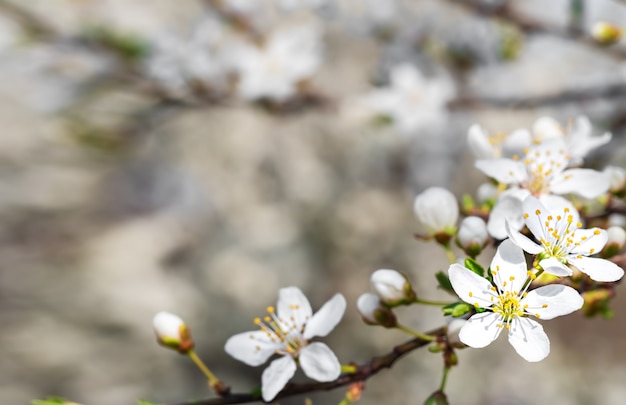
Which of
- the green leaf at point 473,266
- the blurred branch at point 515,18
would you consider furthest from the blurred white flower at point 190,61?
the green leaf at point 473,266

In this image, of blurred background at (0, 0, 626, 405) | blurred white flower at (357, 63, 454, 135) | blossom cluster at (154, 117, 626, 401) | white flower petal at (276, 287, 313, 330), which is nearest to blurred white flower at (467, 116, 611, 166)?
blossom cluster at (154, 117, 626, 401)

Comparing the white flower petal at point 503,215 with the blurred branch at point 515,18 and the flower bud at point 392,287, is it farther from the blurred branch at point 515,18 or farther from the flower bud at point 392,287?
the blurred branch at point 515,18

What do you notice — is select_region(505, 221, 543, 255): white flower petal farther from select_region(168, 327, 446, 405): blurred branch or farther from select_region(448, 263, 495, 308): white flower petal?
select_region(168, 327, 446, 405): blurred branch

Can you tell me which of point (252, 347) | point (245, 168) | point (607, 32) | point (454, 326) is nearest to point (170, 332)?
point (252, 347)

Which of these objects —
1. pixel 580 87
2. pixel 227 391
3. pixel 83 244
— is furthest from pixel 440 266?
pixel 227 391

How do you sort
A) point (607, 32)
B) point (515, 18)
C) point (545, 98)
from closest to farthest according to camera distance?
point (607, 32) < point (515, 18) < point (545, 98)

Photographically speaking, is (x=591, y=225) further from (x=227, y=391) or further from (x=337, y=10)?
(x=337, y=10)

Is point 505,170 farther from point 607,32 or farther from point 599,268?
point 607,32
